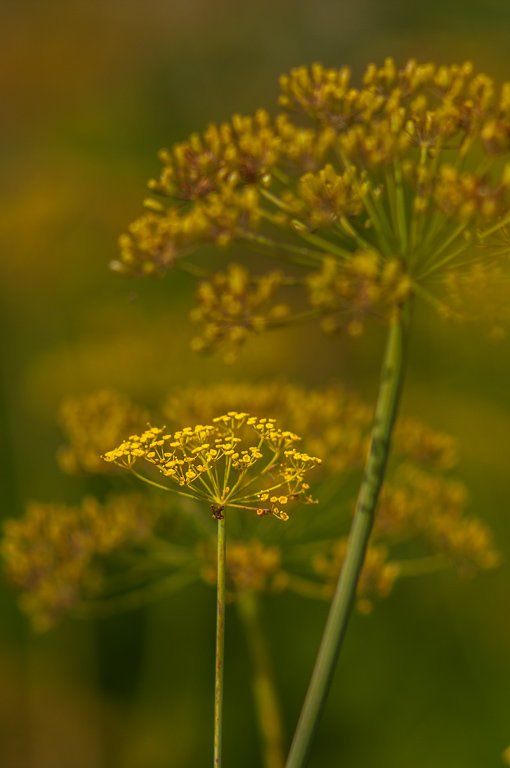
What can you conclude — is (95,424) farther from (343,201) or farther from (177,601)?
(177,601)

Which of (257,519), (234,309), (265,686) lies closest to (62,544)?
(257,519)

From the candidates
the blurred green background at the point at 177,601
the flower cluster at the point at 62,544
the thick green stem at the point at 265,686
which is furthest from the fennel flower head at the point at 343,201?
the blurred green background at the point at 177,601

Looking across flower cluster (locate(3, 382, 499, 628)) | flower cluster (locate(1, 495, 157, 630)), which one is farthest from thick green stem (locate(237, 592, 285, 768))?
flower cluster (locate(1, 495, 157, 630))

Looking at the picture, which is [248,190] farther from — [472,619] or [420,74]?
[472,619]

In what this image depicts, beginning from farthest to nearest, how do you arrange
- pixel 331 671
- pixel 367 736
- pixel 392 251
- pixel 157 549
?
pixel 367 736 → pixel 157 549 → pixel 392 251 → pixel 331 671

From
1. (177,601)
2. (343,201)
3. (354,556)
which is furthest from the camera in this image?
(177,601)

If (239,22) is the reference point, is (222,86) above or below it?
below

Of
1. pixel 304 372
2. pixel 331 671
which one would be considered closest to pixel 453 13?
pixel 304 372
